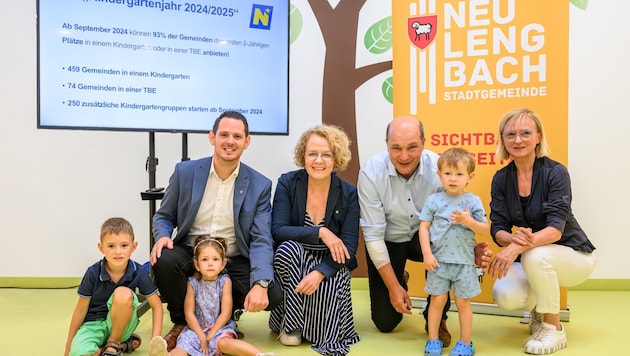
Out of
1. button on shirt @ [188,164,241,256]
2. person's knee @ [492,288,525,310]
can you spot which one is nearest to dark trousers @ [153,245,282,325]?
button on shirt @ [188,164,241,256]

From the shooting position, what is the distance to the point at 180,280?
2402mm

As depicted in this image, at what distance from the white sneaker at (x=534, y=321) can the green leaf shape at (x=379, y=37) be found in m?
2.08

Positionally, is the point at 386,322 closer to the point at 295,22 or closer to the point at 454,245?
the point at 454,245

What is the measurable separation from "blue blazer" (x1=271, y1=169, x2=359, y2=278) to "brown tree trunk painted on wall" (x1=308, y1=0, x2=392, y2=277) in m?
1.23

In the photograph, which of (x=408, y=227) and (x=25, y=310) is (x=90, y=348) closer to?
(x=25, y=310)

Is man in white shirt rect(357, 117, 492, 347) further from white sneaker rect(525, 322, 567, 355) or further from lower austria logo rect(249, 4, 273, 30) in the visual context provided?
lower austria logo rect(249, 4, 273, 30)

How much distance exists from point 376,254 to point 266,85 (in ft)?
4.21

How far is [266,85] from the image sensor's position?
3.21 meters

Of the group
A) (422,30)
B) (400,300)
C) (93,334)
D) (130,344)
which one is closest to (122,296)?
(93,334)

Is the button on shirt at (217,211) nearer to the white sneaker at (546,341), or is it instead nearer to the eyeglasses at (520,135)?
the eyeglasses at (520,135)

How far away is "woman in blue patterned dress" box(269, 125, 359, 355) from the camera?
246cm

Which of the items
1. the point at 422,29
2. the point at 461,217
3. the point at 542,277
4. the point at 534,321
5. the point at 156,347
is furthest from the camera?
the point at 422,29

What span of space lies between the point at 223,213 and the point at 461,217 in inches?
45.3

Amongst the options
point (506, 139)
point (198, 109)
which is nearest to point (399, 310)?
point (506, 139)
